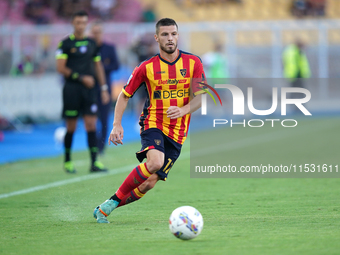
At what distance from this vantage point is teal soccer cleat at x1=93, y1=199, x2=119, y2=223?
17.4ft

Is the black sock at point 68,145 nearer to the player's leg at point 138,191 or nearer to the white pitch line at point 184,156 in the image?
the white pitch line at point 184,156

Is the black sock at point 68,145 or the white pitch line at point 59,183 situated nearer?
the white pitch line at point 59,183

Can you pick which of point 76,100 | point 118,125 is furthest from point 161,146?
point 76,100

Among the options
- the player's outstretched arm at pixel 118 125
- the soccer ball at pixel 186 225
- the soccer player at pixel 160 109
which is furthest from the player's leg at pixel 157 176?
the soccer ball at pixel 186 225

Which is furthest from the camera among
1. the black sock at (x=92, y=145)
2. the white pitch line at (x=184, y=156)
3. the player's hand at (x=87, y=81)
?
the player's hand at (x=87, y=81)

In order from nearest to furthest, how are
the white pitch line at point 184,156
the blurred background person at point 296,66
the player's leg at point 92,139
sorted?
Answer: the white pitch line at point 184,156 → the player's leg at point 92,139 → the blurred background person at point 296,66

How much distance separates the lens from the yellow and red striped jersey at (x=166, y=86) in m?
5.39

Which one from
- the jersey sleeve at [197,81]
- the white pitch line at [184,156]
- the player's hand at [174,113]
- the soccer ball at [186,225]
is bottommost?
the white pitch line at [184,156]

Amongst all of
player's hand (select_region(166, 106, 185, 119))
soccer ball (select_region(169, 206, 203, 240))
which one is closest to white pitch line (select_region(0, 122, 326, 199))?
player's hand (select_region(166, 106, 185, 119))

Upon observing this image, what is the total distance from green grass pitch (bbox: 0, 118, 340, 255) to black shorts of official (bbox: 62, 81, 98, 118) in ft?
3.02

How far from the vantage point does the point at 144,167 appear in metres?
5.26

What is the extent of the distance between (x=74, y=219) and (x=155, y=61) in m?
1.69

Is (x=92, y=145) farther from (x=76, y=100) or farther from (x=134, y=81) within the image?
(x=134, y=81)

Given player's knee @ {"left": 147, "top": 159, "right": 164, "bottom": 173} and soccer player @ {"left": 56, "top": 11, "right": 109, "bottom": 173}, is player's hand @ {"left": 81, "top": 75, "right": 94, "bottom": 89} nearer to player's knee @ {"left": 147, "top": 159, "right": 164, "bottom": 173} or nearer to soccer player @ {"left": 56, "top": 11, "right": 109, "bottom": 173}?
soccer player @ {"left": 56, "top": 11, "right": 109, "bottom": 173}
